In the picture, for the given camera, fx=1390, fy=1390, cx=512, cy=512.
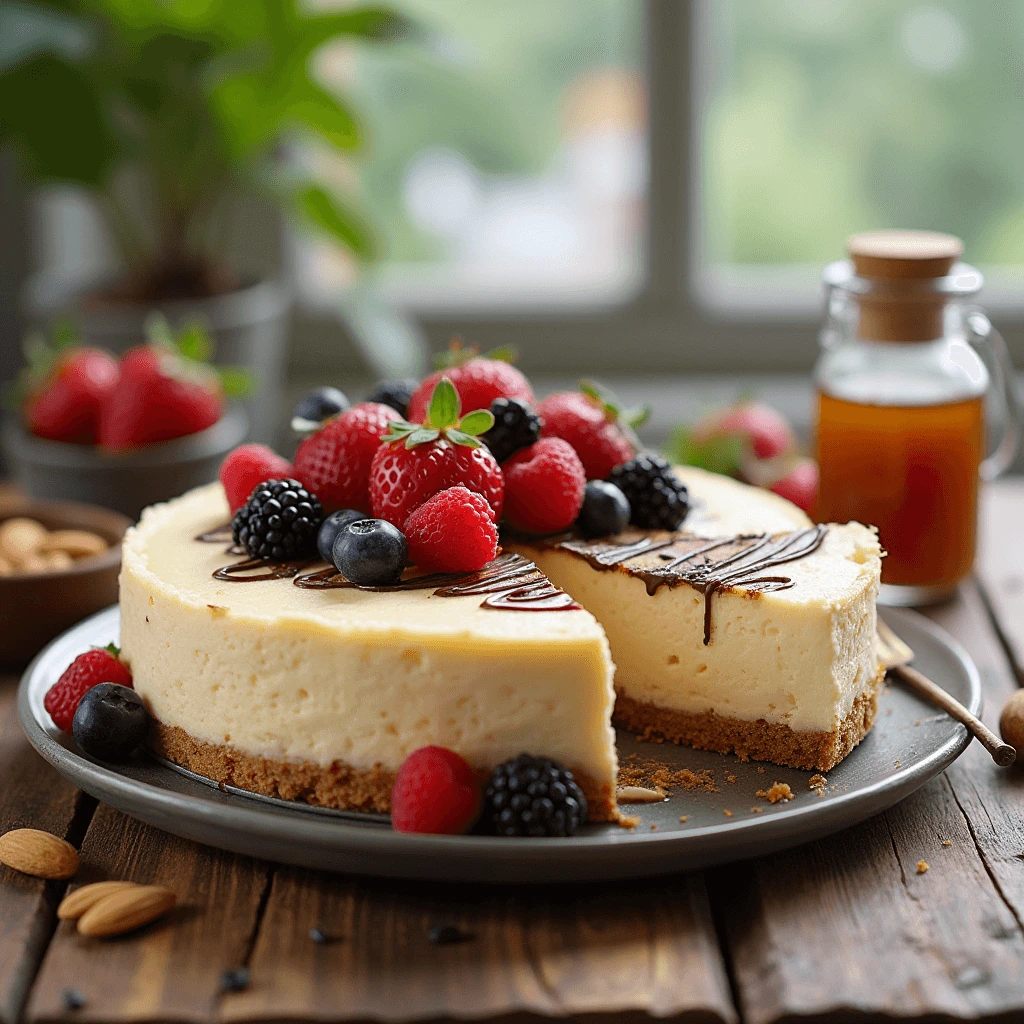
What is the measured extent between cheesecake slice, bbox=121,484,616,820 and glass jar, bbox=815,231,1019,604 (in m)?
1.09

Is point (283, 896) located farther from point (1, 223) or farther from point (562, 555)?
point (1, 223)

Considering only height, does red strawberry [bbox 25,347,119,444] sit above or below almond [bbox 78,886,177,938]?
above

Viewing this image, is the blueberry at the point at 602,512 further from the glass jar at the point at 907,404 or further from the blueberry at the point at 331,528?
the glass jar at the point at 907,404

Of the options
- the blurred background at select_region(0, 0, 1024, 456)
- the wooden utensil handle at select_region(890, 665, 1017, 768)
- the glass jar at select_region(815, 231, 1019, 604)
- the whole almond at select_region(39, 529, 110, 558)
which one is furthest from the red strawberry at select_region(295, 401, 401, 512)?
the blurred background at select_region(0, 0, 1024, 456)

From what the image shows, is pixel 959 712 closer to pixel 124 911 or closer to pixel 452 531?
pixel 452 531

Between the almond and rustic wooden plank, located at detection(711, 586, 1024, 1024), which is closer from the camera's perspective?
rustic wooden plank, located at detection(711, 586, 1024, 1024)

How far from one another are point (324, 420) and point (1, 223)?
8.88 feet

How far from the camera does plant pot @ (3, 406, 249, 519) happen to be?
3.62m

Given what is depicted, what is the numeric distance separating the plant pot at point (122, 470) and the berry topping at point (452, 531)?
4.78 ft

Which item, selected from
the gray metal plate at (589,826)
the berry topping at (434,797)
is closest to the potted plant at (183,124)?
the gray metal plate at (589,826)

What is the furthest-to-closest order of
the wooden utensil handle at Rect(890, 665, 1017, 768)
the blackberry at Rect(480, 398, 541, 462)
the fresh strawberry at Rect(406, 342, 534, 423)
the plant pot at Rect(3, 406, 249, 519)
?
the plant pot at Rect(3, 406, 249, 519) → the fresh strawberry at Rect(406, 342, 534, 423) → the blackberry at Rect(480, 398, 541, 462) → the wooden utensil handle at Rect(890, 665, 1017, 768)

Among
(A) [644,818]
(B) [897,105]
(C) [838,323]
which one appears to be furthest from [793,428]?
(A) [644,818]

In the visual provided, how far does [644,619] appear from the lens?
2.59 metres

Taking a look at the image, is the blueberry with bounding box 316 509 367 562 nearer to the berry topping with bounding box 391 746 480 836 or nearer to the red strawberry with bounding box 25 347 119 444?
the berry topping with bounding box 391 746 480 836
